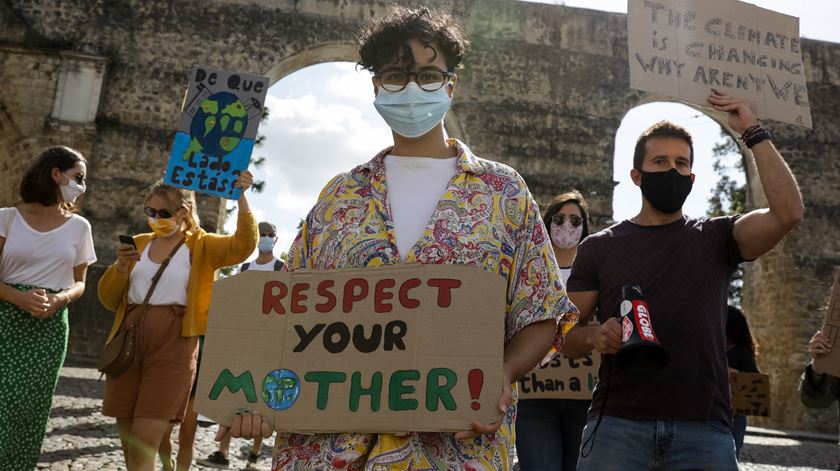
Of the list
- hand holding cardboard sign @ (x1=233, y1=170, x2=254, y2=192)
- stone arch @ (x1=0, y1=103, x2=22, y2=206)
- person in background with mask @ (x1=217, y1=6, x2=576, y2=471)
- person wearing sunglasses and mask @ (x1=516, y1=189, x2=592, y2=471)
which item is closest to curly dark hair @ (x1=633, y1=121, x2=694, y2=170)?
person in background with mask @ (x1=217, y1=6, x2=576, y2=471)

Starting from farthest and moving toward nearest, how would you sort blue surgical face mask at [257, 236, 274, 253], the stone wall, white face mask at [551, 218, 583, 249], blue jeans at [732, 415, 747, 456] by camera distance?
1. the stone wall
2. blue surgical face mask at [257, 236, 274, 253]
3. blue jeans at [732, 415, 747, 456]
4. white face mask at [551, 218, 583, 249]

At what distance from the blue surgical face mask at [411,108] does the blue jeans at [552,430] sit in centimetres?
203

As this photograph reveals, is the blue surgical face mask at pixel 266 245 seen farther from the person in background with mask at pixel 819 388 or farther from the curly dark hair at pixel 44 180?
the person in background with mask at pixel 819 388

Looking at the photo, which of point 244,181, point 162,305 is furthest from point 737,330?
point 162,305

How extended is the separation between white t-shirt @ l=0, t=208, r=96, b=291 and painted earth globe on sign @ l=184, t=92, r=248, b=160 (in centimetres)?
81

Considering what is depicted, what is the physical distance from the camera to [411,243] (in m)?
2.04

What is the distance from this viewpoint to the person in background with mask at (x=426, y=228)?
1870 millimetres

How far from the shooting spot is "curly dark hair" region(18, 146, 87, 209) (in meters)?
4.18

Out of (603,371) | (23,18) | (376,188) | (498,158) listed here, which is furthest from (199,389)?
(23,18)

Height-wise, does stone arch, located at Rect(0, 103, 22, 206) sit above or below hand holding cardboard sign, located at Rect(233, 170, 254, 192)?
above

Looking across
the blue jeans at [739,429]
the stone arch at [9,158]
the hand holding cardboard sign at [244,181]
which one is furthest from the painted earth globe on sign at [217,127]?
the stone arch at [9,158]

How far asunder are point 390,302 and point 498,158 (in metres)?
13.3

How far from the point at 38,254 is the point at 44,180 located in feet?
1.35

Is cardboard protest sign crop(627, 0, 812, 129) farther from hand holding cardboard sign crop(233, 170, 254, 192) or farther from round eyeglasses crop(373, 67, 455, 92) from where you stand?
hand holding cardboard sign crop(233, 170, 254, 192)
